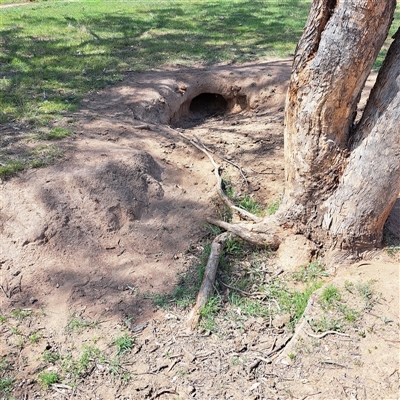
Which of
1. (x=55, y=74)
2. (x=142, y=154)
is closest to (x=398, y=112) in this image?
(x=142, y=154)

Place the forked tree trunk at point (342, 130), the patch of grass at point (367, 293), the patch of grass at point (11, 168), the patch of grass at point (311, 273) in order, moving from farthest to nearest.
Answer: the patch of grass at point (11, 168), the patch of grass at point (311, 273), the patch of grass at point (367, 293), the forked tree trunk at point (342, 130)

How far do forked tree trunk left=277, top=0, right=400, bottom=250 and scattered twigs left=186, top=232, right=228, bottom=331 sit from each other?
0.63 metres

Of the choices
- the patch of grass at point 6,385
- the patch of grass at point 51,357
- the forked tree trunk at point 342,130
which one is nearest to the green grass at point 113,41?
the patch of grass at point 51,357

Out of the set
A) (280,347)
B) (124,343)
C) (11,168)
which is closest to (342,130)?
(280,347)

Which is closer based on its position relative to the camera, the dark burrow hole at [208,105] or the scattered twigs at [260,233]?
the scattered twigs at [260,233]

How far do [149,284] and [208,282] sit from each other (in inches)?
19.1

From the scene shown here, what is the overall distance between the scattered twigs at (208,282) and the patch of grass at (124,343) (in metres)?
0.43

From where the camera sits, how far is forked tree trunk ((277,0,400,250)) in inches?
120

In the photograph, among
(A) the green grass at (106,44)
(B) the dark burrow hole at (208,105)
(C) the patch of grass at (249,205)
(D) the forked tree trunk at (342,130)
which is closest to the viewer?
(D) the forked tree trunk at (342,130)

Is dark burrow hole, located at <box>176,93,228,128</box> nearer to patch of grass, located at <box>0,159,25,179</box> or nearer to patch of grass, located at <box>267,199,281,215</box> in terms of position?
patch of grass, located at <box>267,199,281,215</box>

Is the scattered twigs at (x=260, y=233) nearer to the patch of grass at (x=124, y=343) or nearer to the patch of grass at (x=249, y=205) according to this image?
the patch of grass at (x=249, y=205)

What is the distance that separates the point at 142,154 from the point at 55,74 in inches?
133

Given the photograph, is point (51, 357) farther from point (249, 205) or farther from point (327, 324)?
point (249, 205)

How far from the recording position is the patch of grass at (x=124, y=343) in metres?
3.21
